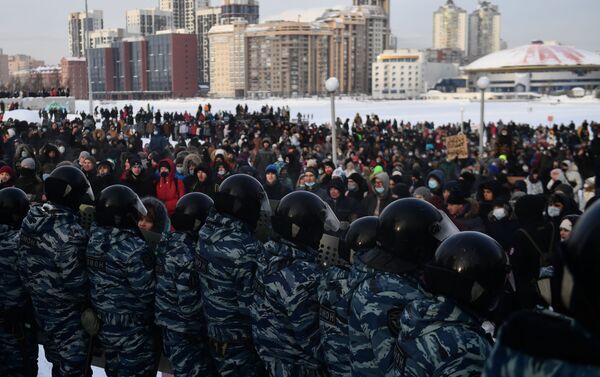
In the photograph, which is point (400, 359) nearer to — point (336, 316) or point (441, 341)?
point (441, 341)

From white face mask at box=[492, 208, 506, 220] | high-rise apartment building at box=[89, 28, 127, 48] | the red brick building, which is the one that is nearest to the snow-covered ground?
white face mask at box=[492, 208, 506, 220]

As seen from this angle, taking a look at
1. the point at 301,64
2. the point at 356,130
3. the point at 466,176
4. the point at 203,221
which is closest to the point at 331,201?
the point at 466,176

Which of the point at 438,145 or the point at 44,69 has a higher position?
the point at 44,69

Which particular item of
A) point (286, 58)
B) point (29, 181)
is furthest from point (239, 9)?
point (29, 181)

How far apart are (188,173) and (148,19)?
603 feet

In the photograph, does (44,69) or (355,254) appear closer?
(355,254)

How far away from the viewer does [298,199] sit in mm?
3371

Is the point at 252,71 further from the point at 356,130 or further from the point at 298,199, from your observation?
the point at 298,199

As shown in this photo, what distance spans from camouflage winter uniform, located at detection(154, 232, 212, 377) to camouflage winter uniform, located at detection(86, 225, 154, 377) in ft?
0.33

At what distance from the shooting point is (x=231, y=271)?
358 cm

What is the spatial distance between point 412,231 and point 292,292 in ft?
2.35

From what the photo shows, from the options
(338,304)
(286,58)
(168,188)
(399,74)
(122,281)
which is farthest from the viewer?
(399,74)

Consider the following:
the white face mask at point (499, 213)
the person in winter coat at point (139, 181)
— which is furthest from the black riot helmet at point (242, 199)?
the person in winter coat at point (139, 181)

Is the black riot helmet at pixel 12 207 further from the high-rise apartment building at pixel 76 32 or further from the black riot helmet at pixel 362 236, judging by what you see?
the high-rise apartment building at pixel 76 32
